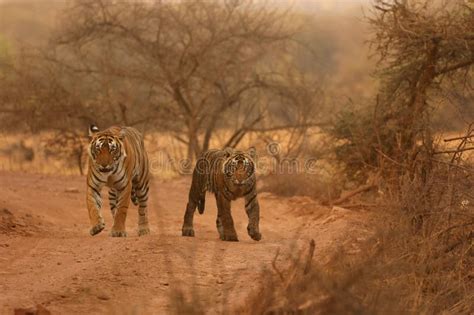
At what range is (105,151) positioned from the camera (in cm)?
1064

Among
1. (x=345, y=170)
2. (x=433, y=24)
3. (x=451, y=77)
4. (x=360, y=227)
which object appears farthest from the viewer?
(x=345, y=170)

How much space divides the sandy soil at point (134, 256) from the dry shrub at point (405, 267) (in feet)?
0.90

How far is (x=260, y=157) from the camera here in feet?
63.6

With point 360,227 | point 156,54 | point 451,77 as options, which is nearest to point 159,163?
point 156,54

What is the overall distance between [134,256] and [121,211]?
6.52 ft

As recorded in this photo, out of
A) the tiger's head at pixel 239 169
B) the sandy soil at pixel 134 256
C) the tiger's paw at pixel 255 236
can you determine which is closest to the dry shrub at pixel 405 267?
the sandy soil at pixel 134 256

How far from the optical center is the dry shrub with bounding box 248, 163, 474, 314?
5.28 m

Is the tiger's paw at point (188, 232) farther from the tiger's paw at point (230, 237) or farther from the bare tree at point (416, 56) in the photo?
the bare tree at point (416, 56)

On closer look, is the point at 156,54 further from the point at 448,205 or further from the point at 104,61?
the point at 448,205

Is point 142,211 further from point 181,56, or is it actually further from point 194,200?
point 181,56

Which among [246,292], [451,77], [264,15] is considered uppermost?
[264,15]

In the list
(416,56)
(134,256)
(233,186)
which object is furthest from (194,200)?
(416,56)

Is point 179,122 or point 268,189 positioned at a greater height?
point 179,122

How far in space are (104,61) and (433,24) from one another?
33.5 feet
